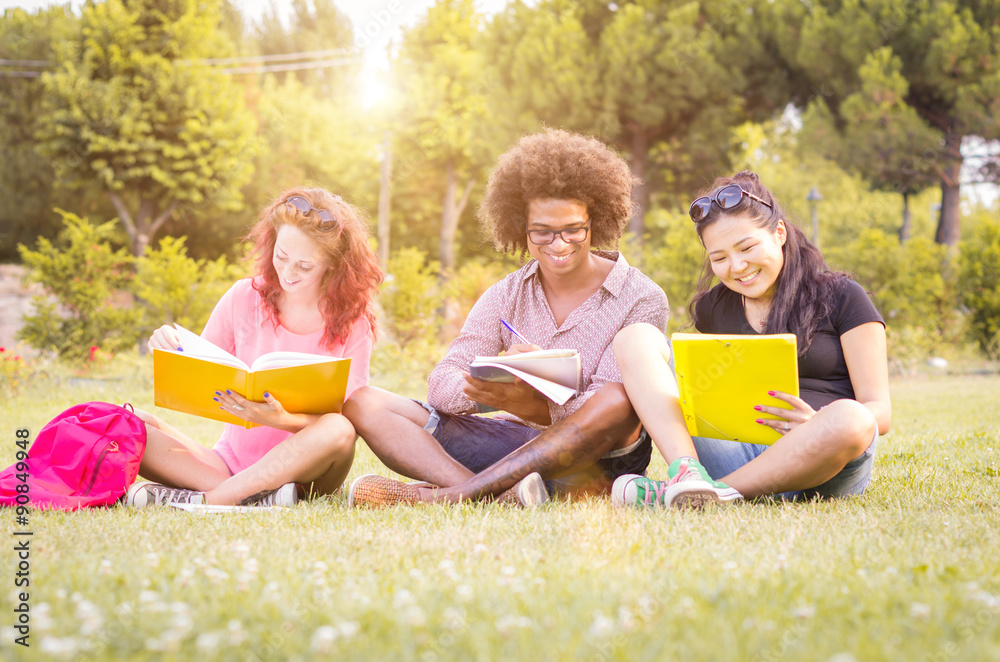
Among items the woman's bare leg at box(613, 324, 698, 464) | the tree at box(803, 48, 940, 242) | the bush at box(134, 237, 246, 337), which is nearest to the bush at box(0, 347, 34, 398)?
the bush at box(134, 237, 246, 337)

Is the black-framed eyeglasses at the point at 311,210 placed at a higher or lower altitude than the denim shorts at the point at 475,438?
higher

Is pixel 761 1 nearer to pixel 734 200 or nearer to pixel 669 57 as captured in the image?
pixel 669 57

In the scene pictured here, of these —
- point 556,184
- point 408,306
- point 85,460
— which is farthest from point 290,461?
point 408,306

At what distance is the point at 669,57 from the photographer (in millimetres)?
14422

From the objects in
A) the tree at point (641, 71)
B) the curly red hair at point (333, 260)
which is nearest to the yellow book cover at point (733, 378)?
the curly red hair at point (333, 260)

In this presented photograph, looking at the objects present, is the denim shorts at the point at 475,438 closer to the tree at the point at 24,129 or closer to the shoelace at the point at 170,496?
the shoelace at the point at 170,496

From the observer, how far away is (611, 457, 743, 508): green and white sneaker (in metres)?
2.61

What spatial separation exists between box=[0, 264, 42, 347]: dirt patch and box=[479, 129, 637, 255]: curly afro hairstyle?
13.3 metres

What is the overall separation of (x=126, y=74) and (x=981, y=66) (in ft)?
54.9

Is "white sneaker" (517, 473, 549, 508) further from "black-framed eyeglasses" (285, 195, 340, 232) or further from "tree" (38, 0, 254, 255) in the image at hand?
"tree" (38, 0, 254, 255)

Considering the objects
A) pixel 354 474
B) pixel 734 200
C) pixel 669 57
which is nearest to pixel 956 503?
pixel 734 200

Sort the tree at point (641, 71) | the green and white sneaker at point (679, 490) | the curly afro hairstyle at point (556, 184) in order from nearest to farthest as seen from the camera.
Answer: the green and white sneaker at point (679, 490)
the curly afro hairstyle at point (556, 184)
the tree at point (641, 71)

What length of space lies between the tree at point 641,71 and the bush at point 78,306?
8552mm

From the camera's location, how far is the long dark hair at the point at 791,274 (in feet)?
9.64
